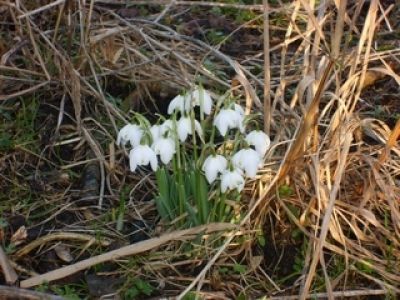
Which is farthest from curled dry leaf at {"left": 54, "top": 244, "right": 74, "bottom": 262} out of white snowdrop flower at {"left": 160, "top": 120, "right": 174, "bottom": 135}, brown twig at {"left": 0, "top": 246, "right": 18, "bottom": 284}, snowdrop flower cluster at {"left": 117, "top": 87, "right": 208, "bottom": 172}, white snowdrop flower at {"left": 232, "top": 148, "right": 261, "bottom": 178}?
white snowdrop flower at {"left": 232, "top": 148, "right": 261, "bottom": 178}

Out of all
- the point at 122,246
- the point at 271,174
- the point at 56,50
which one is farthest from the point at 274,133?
the point at 56,50

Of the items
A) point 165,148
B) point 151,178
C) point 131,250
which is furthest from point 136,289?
point 151,178

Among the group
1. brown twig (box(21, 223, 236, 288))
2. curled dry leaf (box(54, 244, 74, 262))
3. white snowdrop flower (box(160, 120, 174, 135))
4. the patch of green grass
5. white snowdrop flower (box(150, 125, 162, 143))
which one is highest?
white snowdrop flower (box(160, 120, 174, 135))

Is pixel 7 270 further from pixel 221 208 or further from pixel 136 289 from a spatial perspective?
pixel 221 208

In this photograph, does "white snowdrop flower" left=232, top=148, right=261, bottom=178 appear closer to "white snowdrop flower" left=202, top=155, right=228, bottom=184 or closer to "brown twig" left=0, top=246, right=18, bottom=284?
"white snowdrop flower" left=202, top=155, right=228, bottom=184

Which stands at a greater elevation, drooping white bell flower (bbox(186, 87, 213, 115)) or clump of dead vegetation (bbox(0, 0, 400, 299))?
drooping white bell flower (bbox(186, 87, 213, 115))

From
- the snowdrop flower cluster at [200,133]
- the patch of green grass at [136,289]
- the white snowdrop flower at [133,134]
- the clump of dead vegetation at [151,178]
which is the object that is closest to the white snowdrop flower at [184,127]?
the snowdrop flower cluster at [200,133]

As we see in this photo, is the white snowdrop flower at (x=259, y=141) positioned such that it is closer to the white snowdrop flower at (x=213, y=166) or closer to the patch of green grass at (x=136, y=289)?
the white snowdrop flower at (x=213, y=166)
